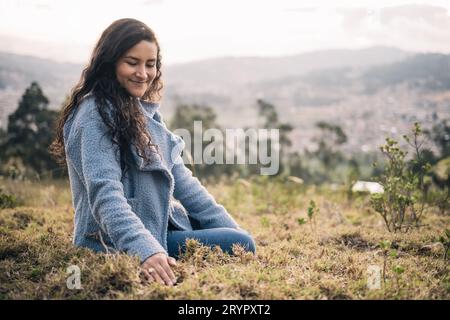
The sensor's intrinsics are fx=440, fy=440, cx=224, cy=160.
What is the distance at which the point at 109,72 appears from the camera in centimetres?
296

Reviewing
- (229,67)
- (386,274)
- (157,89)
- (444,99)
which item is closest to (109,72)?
(157,89)

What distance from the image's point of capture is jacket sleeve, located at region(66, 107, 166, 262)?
2.58 m

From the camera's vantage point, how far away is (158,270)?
252 centimetres

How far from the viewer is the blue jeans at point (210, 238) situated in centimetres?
320

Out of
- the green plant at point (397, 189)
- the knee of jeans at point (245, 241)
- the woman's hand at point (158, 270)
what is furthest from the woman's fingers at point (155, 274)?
the green plant at point (397, 189)

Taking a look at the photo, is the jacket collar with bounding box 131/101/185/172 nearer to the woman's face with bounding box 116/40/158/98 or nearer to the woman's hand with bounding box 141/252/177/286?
the woman's face with bounding box 116/40/158/98

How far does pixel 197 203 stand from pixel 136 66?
1.18 meters

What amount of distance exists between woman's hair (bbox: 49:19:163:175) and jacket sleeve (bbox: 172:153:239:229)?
0.58m

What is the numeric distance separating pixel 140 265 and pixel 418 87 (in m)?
32.8

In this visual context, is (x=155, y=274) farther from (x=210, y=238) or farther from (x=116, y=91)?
(x=116, y=91)

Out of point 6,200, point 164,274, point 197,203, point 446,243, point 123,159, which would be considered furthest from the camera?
point 6,200

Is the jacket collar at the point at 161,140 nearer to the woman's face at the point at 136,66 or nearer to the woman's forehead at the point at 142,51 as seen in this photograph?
the woman's face at the point at 136,66

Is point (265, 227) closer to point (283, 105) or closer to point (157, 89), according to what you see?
point (157, 89)

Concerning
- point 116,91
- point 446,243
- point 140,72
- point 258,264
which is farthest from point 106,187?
point 446,243
